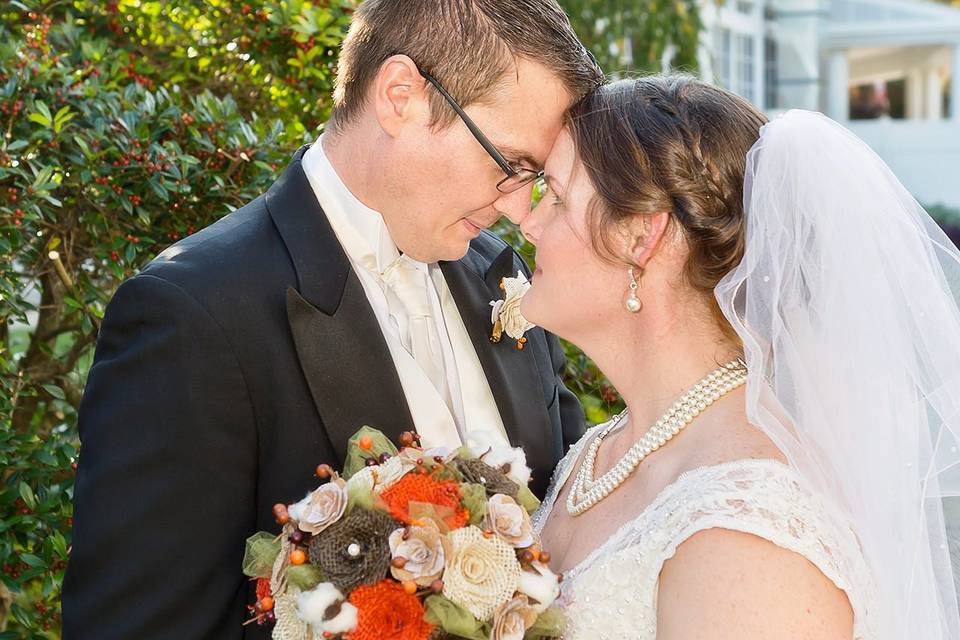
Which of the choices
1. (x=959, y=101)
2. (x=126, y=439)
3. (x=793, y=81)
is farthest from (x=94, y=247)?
(x=959, y=101)

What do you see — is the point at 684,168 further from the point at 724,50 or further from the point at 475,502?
the point at 724,50

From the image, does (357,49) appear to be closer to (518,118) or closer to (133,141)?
(518,118)

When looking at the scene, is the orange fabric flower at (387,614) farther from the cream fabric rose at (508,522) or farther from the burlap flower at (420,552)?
the cream fabric rose at (508,522)

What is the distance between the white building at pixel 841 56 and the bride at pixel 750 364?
67.3 ft

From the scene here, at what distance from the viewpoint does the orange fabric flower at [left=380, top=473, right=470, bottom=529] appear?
2154 mm

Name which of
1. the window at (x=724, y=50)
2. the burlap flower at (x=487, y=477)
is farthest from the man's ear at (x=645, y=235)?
the window at (x=724, y=50)

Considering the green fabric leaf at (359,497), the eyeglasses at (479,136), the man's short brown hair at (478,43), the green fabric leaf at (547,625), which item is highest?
the man's short brown hair at (478,43)

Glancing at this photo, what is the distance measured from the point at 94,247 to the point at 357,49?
1248mm

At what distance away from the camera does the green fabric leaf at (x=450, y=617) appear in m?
2.07

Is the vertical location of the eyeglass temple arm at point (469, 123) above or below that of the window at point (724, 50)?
above

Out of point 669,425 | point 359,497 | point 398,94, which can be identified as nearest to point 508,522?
point 359,497

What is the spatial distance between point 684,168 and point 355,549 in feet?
3.77

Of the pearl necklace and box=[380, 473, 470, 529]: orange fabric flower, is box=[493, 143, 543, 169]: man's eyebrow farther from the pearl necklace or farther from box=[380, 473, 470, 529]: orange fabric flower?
box=[380, 473, 470, 529]: orange fabric flower

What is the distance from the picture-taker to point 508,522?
7.16 ft
